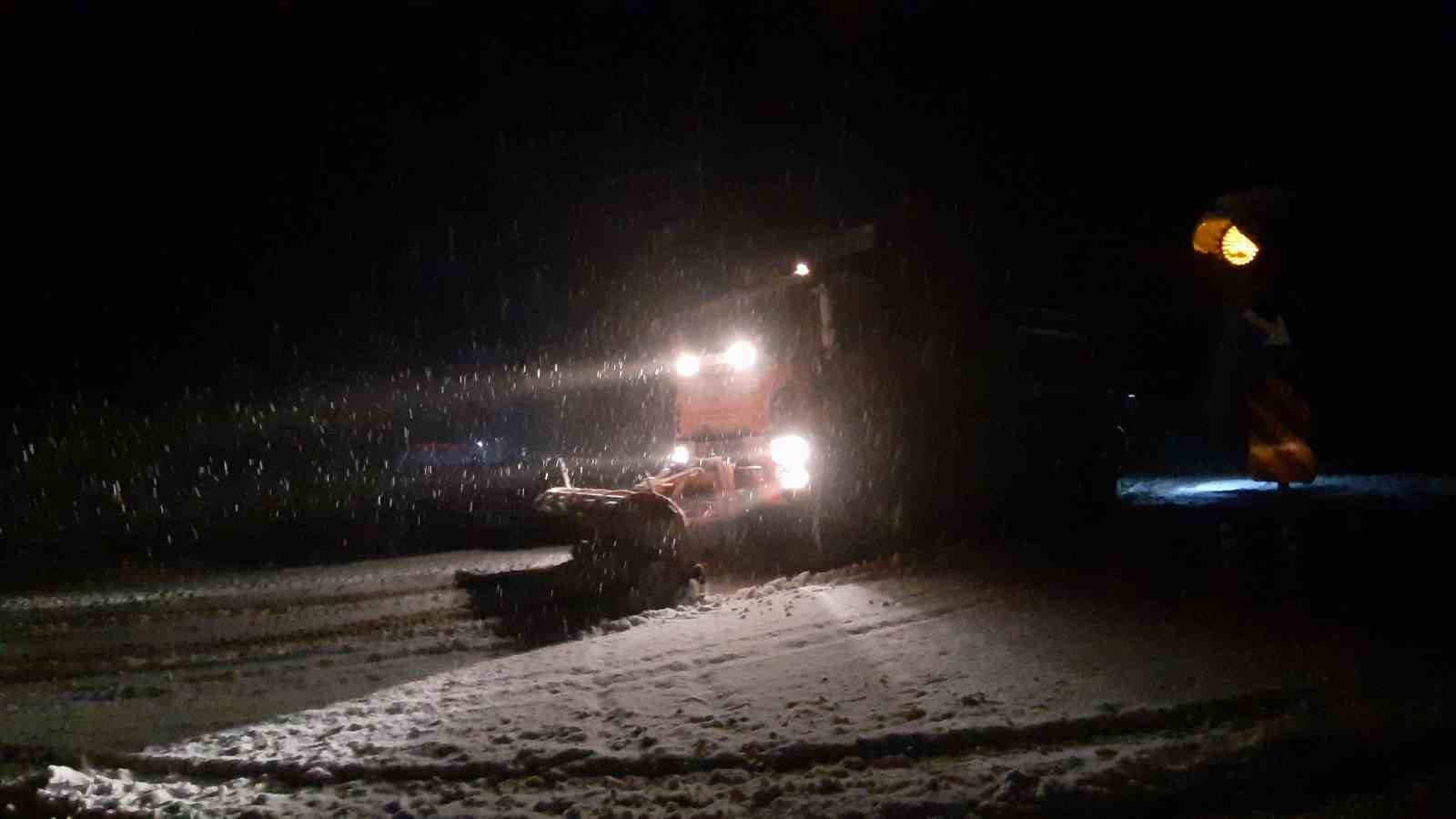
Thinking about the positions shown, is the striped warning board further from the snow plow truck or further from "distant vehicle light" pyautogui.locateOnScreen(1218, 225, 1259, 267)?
"distant vehicle light" pyautogui.locateOnScreen(1218, 225, 1259, 267)

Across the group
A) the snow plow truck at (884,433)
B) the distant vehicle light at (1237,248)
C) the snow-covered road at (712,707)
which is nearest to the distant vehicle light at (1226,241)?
the distant vehicle light at (1237,248)

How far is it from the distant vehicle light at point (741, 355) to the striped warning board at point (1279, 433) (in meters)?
6.11

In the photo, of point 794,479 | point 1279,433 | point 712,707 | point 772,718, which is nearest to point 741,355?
point 794,479

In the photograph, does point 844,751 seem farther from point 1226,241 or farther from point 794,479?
point 794,479

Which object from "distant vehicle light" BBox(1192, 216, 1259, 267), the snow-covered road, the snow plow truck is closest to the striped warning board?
the snow-covered road

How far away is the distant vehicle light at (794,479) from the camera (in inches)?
489

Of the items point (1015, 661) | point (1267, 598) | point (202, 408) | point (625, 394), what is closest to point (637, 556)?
point (1015, 661)

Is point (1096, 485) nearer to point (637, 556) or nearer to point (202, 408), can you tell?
point (637, 556)

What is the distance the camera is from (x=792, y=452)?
41.5ft

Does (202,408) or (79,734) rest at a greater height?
(202,408)

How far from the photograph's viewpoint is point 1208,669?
20.6ft

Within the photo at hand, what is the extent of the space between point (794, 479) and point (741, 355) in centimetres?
236

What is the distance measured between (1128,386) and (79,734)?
11.8 metres

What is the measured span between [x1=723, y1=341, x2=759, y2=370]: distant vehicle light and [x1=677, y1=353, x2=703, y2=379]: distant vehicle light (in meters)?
0.51
